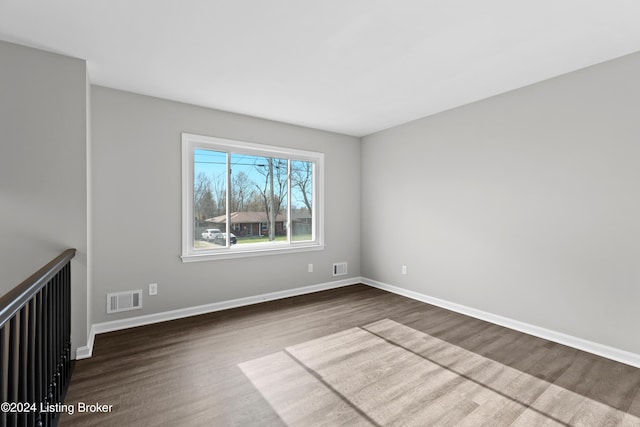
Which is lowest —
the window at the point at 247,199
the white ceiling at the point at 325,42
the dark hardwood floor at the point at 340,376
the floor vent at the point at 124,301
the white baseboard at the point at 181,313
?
the dark hardwood floor at the point at 340,376

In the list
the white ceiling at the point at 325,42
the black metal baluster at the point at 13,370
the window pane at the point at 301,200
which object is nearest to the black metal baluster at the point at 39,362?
the black metal baluster at the point at 13,370

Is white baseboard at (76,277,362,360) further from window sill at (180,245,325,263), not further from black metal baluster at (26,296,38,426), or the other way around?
black metal baluster at (26,296,38,426)

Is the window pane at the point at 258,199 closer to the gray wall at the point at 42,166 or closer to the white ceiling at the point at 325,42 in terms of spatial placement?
the white ceiling at the point at 325,42

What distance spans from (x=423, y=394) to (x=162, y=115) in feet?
12.1

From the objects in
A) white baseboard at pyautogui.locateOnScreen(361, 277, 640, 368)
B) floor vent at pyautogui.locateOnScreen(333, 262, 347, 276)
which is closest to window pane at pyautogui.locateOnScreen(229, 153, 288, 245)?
floor vent at pyautogui.locateOnScreen(333, 262, 347, 276)

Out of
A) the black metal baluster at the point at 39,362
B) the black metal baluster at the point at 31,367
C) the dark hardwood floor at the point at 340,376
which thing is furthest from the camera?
the dark hardwood floor at the point at 340,376

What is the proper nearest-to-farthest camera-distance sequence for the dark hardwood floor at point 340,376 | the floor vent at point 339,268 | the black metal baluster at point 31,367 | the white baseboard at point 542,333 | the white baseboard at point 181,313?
the black metal baluster at point 31,367
the dark hardwood floor at point 340,376
the white baseboard at point 542,333
the white baseboard at point 181,313
the floor vent at point 339,268

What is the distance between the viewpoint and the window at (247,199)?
11.8 ft

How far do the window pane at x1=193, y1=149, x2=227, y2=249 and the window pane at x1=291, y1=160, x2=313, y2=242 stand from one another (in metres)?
1.08

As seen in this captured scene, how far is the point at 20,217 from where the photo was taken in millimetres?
2271

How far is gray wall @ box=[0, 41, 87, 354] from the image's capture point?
2.24 meters

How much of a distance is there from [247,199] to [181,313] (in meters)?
1.62

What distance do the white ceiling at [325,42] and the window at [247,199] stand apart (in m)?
0.81

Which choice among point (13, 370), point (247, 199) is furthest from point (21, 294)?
point (247, 199)
